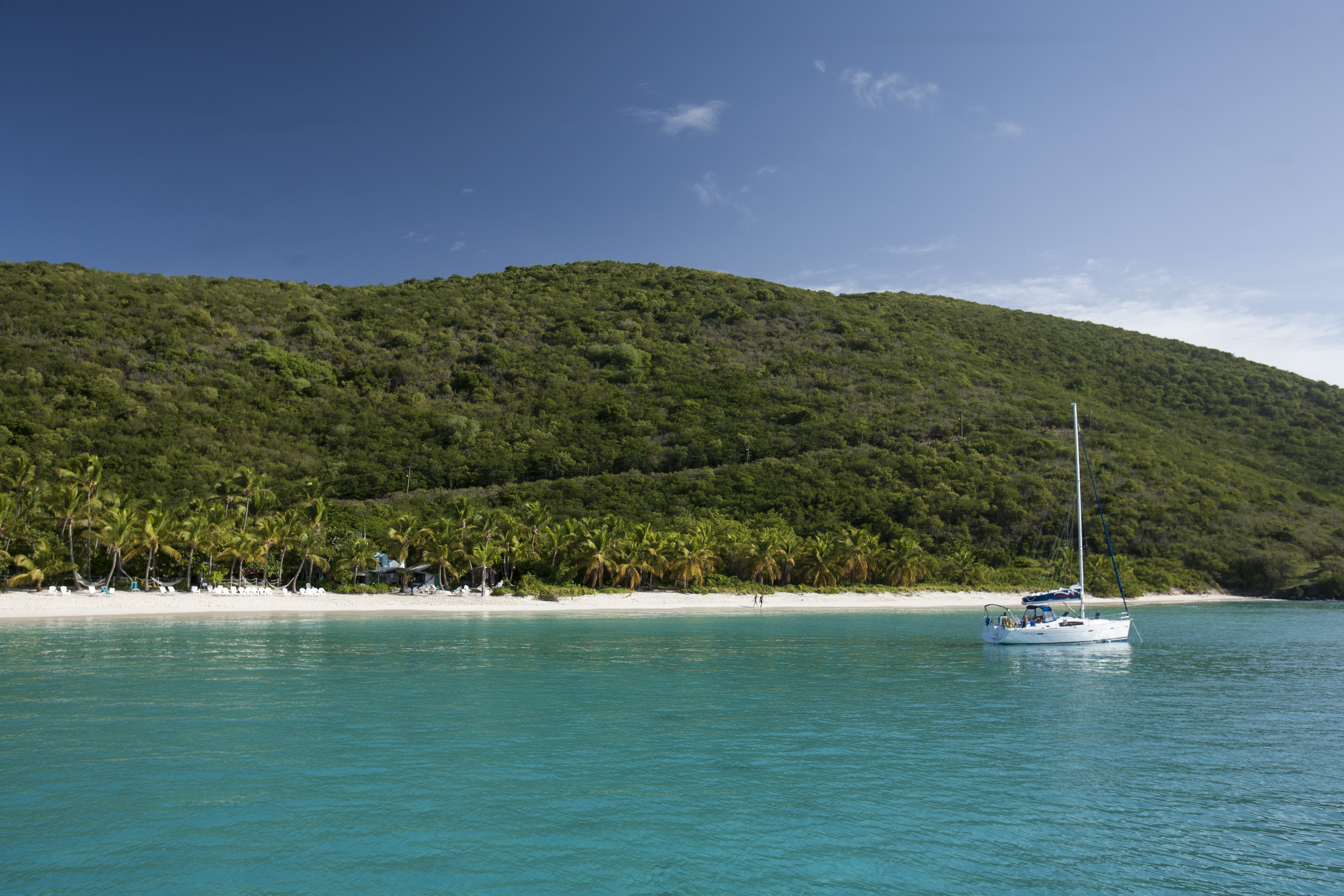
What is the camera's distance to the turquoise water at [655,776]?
34.0 ft

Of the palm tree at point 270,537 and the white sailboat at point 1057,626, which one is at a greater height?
the palm tree at point 270,537

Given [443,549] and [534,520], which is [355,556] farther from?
[534,520]

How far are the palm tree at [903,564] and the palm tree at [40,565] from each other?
5799 centimetres

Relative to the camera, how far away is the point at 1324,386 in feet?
379

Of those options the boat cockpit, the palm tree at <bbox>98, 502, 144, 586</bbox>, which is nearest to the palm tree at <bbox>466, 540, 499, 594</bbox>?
the palm tree at <bbox>98, 502, 144, 586</bbox>

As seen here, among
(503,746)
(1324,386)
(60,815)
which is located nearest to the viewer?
(60,815)

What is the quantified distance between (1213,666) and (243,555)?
53.6 m

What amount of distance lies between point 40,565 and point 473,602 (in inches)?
993

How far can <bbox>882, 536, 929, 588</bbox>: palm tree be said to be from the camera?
6462 cm

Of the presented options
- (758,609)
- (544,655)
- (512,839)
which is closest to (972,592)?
(758,609)

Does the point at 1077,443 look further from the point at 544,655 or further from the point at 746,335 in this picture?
the point at 746,335

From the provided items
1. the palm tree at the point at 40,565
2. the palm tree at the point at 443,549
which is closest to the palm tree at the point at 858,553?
the palm tree at the point at 443,549

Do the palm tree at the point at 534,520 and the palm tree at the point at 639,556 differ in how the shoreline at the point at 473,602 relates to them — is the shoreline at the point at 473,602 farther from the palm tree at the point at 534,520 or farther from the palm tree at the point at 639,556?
the palm tree at the point at 534,520

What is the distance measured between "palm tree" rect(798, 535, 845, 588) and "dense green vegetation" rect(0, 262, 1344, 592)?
24.1 ft
